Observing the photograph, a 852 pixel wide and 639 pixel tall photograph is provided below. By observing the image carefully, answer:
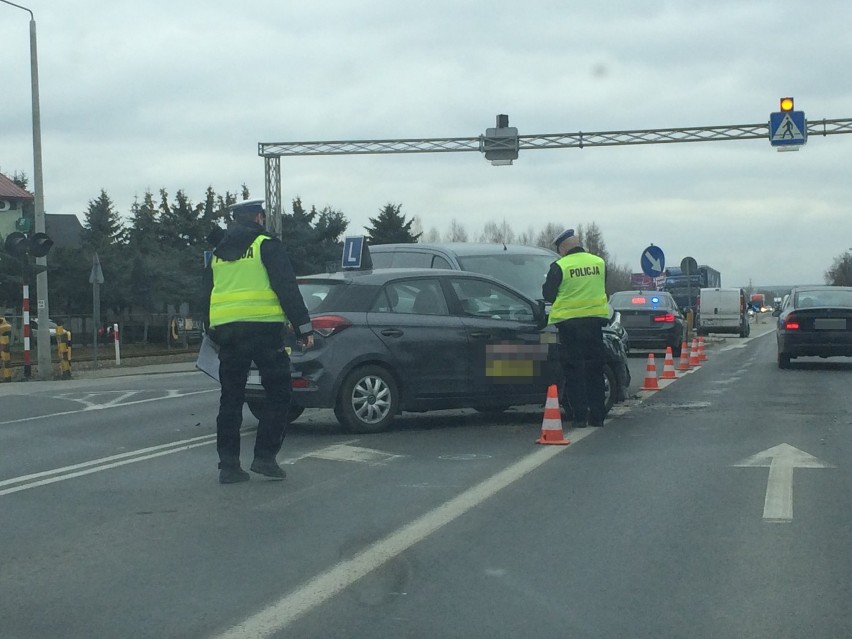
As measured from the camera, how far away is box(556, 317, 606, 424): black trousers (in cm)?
1157

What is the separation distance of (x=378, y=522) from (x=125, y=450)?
164 inches

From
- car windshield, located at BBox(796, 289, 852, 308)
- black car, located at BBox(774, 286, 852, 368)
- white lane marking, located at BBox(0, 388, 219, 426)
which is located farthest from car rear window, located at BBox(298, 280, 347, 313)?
car windshield, located at BBox(796, 289, 852, 308)

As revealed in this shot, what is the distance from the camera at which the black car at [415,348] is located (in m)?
11.1

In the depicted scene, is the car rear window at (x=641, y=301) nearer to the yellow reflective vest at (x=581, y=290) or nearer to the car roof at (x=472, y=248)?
the car roof at (x=472, y=248)

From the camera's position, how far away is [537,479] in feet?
28.1

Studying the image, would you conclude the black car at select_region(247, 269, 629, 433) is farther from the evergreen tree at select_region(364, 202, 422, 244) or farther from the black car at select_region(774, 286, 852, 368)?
the evergreen tree at select_region(364, 202, 422, 244)

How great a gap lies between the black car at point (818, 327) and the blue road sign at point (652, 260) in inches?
386

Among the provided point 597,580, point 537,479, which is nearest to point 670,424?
point 537,479

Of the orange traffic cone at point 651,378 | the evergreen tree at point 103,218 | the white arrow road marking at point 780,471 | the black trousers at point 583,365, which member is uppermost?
the evergreen tree at point 103,218

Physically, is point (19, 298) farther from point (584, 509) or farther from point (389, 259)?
point (584, 509)

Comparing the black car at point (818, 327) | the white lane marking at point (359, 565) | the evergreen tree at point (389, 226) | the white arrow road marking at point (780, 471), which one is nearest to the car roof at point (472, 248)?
the black car at point (818, 327)

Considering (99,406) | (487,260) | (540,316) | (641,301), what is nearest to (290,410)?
(540,316)

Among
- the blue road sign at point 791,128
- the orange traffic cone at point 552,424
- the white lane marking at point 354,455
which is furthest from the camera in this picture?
the blue road sign at point 791,128

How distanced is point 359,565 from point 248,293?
2.82 m
